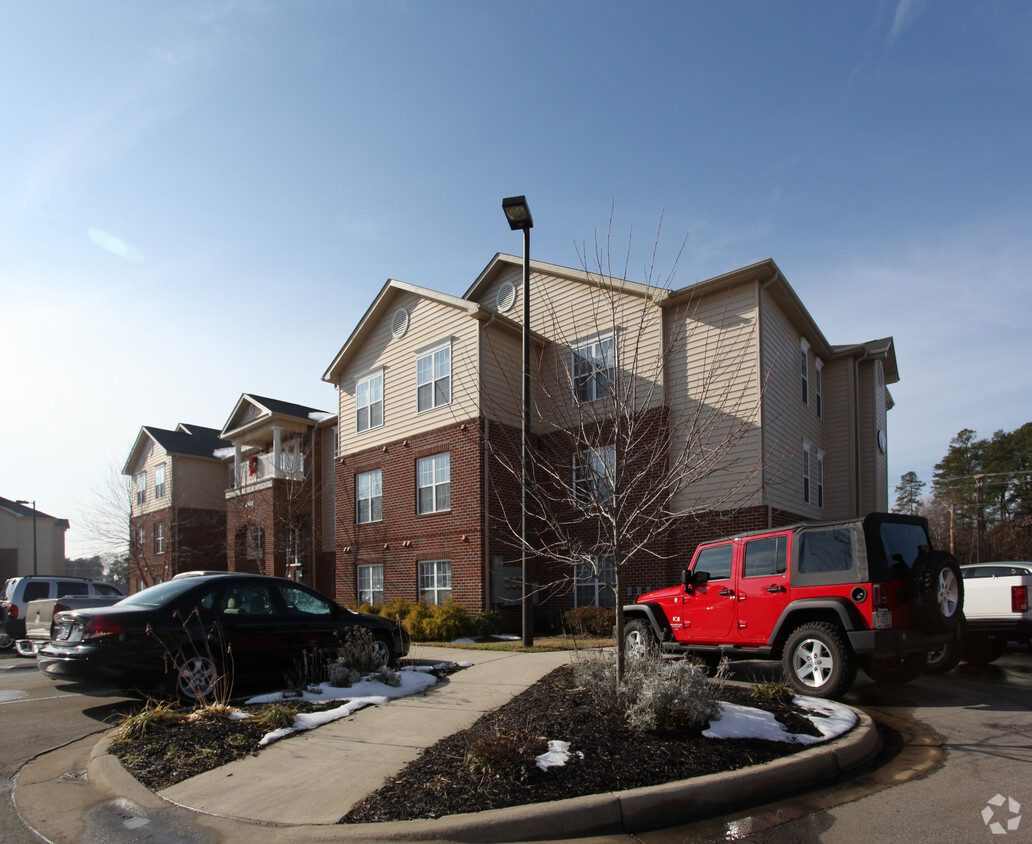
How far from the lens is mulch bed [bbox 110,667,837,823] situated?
4.66 meters

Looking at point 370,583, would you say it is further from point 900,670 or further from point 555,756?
point 555,756

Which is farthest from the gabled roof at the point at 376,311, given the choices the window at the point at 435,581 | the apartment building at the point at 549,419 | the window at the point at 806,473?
the window at the point at 806,473

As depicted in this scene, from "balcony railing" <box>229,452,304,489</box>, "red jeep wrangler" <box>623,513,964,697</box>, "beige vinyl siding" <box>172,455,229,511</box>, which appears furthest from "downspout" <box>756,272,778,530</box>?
"beige vinyl siding" <box>172,455,229,511</box>

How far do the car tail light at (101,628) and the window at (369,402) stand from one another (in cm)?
1367

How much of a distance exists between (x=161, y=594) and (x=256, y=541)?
20.1m

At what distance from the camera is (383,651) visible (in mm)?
9438

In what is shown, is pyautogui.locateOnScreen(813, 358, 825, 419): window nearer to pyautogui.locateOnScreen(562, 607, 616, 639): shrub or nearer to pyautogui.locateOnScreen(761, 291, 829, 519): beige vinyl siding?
pyautogui.locateOnScreen(761, 291, 829, 519): beige vinyl siding

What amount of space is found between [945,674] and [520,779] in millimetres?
8166

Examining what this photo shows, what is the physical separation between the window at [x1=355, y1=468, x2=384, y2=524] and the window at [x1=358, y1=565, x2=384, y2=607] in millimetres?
1406

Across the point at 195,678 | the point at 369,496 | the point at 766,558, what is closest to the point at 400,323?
the point at 369,496

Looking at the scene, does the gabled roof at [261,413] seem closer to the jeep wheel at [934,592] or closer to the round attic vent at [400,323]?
the round attic vent at [400,323]

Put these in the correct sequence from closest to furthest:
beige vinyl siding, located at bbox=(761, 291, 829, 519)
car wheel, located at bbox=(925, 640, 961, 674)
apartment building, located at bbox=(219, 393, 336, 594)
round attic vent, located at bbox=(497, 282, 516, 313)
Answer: car wheel, located at bbox=(925, 640, 961, 674), beige vinyl siding, located at bbox=(761, 291, 829, 519), round attic vent, located at bbox=(497, 282, 516, 313), apartment building, located at bbox=(219, 393, 336, 594)

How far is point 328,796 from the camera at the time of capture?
4859 millimetres

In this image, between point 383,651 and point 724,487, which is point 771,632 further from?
point 724,487
